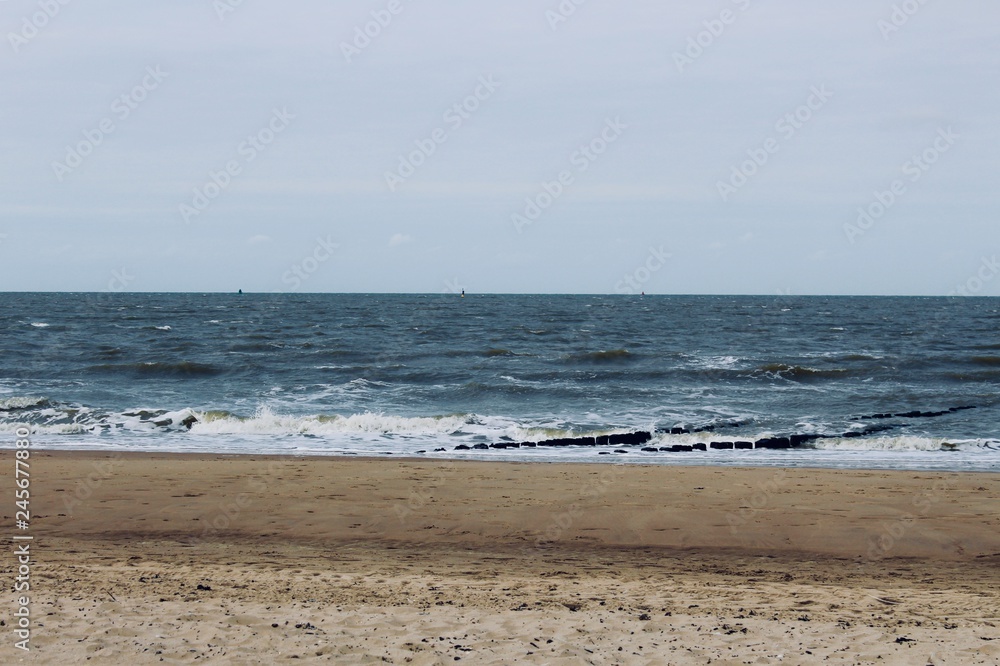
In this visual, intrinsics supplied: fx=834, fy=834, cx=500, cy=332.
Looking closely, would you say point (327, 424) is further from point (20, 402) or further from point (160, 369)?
point (160, 369)

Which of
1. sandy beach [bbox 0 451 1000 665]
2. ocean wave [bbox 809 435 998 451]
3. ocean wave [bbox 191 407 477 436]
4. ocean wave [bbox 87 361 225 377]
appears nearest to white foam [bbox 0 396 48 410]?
ocean wave [bbox 191 407 477 436]

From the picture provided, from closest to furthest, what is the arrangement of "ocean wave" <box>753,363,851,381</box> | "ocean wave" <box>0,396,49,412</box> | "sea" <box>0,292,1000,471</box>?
"sea" <box>0,292,1000,471</box>, "ocean wave" <box>0,396,49,412</box>, "ocean wave" <box>753,363,851,381</box>

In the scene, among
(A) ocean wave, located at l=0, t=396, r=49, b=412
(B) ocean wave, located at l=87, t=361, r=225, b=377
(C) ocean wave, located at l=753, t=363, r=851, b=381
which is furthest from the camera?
(C) ocean wave, located at l=753, t=363, r=851, b=381

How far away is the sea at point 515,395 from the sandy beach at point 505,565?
3.25 metres

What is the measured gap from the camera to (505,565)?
747 centimetres

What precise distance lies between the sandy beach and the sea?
3247mm

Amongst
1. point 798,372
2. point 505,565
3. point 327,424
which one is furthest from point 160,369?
point 505,565

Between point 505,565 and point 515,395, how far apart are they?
50.9 feet

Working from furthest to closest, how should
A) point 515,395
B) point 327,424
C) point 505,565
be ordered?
point 515,395 → point 327,424 → point 505,565

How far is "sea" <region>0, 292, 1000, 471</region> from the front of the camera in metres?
15.7

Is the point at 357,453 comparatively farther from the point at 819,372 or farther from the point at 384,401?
the point at 819,372

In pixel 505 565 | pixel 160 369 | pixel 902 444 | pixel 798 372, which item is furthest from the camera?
pixel 798 372

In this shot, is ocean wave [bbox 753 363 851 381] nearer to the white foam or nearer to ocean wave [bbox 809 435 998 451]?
ocean wave [bbox 809 435 998 451]

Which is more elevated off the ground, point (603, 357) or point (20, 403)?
point (603, 357)
